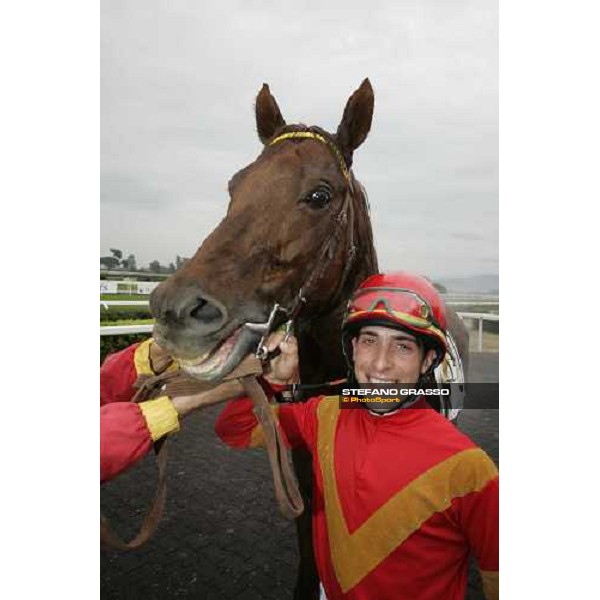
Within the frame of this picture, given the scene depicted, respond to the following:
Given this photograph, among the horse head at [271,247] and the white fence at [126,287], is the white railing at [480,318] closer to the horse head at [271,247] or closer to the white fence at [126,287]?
the horse head at [271,247]

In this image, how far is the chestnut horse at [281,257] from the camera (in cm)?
106

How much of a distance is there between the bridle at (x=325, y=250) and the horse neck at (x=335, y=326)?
0.07m

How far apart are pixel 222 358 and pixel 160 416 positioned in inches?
8.1

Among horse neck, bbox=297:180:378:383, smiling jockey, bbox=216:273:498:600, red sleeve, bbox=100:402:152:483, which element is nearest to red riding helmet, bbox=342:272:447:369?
smiling jockey, bbox=216:273:498:600

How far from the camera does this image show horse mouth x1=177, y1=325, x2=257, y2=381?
108cm

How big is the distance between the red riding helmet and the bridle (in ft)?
0.50

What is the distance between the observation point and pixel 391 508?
111 centimetres

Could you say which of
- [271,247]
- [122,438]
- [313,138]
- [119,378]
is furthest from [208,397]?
[313,138]

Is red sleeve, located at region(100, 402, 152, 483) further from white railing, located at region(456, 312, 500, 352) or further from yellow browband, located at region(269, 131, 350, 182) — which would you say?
white railing, located at region(456, 312, 500, 352)

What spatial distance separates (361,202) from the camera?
1581 millimetres

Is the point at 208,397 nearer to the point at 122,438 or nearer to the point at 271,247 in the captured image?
the point at 122,438
